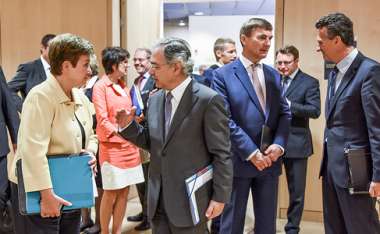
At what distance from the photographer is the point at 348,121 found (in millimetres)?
2502

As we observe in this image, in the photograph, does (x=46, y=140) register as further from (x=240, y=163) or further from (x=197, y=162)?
(x=240, y=163)

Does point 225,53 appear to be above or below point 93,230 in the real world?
above

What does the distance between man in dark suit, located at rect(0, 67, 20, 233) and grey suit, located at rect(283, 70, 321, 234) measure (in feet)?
6.84

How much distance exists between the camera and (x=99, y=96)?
349 cm

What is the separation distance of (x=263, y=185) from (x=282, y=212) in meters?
1.81

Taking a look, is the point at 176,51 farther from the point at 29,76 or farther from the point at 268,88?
the point at 29,76

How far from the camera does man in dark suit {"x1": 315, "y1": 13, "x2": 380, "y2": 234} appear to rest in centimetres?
240

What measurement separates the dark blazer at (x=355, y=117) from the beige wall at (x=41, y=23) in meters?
2.85

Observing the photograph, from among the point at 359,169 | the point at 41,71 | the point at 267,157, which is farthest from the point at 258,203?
the point at 41,71

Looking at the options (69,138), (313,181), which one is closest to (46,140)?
(69,138)

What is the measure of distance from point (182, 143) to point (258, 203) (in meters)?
0.95

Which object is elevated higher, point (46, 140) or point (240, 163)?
point (46, 140)

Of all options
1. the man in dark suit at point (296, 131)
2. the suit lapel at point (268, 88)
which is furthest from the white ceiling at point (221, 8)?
the suit lapel at point (268, 88)

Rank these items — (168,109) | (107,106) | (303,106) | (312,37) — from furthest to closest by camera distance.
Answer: (312,37), (303,106), (107,106), (168,109)
